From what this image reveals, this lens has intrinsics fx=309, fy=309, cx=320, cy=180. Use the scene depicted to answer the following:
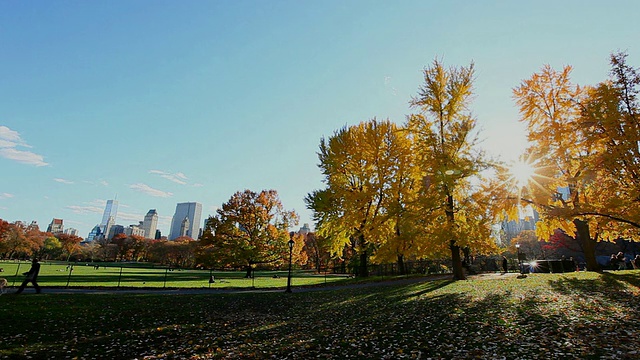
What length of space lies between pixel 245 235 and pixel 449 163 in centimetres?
3416

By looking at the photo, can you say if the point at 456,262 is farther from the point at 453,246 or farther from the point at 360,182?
the point at 360,182

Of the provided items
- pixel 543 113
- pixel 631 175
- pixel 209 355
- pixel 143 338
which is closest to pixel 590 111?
pixel 631 175

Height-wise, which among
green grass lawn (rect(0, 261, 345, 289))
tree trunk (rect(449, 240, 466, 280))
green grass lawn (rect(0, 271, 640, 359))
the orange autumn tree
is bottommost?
green grass lawn (rect(0, 261, 345, 289))

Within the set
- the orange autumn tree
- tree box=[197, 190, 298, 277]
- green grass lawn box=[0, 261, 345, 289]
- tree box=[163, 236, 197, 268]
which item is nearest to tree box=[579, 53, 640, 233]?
the orange autumn tree

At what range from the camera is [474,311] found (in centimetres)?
999

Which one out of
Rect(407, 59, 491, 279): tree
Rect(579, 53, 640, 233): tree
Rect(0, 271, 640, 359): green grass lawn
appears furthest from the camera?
Rect(407, 59, 491, 279): tree

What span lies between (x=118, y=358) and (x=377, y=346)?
570 centimetres

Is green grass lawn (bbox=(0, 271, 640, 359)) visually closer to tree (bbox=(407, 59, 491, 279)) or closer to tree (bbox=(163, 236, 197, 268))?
→ tree (bbox=(407, 59, 491, 279))

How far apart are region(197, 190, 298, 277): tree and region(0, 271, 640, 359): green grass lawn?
1193 inches

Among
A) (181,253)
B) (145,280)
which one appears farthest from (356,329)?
(181,253)

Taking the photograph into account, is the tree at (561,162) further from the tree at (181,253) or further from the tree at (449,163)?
the tree at (181,253)

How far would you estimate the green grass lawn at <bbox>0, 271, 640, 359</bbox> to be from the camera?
6.48 metres

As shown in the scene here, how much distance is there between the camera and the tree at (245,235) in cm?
4350

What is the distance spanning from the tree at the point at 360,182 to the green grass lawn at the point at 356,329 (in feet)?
42.9
